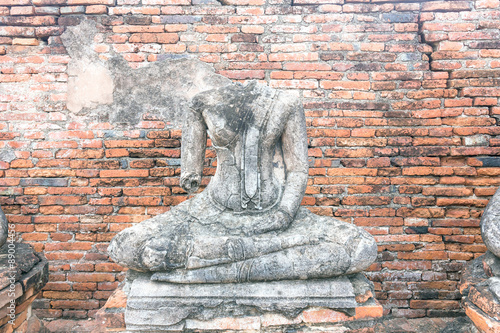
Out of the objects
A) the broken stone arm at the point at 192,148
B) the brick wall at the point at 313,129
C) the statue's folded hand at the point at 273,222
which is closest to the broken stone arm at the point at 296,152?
the statue's folded hand at the point at 273,222

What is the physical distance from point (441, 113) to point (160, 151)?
262 cm

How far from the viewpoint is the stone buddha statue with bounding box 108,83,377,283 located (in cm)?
189

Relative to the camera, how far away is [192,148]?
2.36 metres

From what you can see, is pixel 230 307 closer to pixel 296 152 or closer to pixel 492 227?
pixel 296 152

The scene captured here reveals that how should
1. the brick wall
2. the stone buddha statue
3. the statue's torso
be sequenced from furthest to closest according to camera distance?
the brick wall < the statue's torso < the stone buddha statue

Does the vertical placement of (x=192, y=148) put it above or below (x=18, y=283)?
above

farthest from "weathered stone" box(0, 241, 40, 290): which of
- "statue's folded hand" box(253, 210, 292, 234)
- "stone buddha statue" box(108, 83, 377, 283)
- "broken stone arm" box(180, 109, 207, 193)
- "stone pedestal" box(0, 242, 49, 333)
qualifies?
"statue's folded hand" box(253, 210, 292, 234)

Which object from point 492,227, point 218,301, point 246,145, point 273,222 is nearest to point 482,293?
point 492,227

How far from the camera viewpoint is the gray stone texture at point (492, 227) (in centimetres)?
197

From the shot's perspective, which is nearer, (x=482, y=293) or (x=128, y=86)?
(x=482, y=293)

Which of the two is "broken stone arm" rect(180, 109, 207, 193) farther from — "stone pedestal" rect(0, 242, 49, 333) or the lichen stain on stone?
"stone pedestal" rect(0, 242, 49, 333)

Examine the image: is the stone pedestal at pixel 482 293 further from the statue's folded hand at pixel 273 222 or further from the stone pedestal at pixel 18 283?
the stone pedestal at pixel 18 283

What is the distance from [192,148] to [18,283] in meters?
1.34

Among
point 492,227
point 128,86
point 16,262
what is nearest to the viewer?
point 492,227
